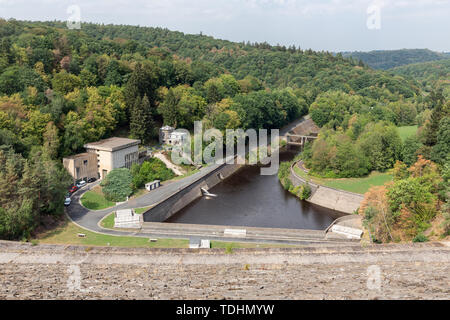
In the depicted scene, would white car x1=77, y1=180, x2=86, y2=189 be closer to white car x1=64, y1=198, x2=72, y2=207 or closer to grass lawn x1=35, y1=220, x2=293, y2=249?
Result: white car x1=64, y1=198, x2=72, y2=207

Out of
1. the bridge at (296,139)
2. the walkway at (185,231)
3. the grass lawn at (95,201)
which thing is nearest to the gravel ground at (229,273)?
the walkway at (185,231)

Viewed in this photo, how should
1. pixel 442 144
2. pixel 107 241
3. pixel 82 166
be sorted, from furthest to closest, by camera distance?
pixel 82 166 < pixel 442 144 < pixel 107 241

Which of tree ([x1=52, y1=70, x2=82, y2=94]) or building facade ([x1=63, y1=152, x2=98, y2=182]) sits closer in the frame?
building facade ([x1=63, y1=152, x2=98, y2=182])

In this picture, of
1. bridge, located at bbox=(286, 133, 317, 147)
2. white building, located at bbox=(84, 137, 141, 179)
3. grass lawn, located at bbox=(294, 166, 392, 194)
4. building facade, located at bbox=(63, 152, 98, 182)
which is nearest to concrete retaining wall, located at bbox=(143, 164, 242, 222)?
white building, located at bbox=(84, 137, 141, 179)

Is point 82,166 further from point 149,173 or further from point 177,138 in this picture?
point 177,138

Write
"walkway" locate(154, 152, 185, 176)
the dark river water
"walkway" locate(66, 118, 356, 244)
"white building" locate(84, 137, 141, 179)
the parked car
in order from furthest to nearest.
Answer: "walkway" locate(154, 152, 185, 176), "white building" locate(84, 137, 141, 179), the parked car, the dark river water, "walkway" locate(66, 118, 356, 244)

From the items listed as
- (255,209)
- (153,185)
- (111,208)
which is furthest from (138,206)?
(255,209)

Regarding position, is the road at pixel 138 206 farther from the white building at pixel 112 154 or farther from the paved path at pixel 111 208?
the white building at pixel 112 154
